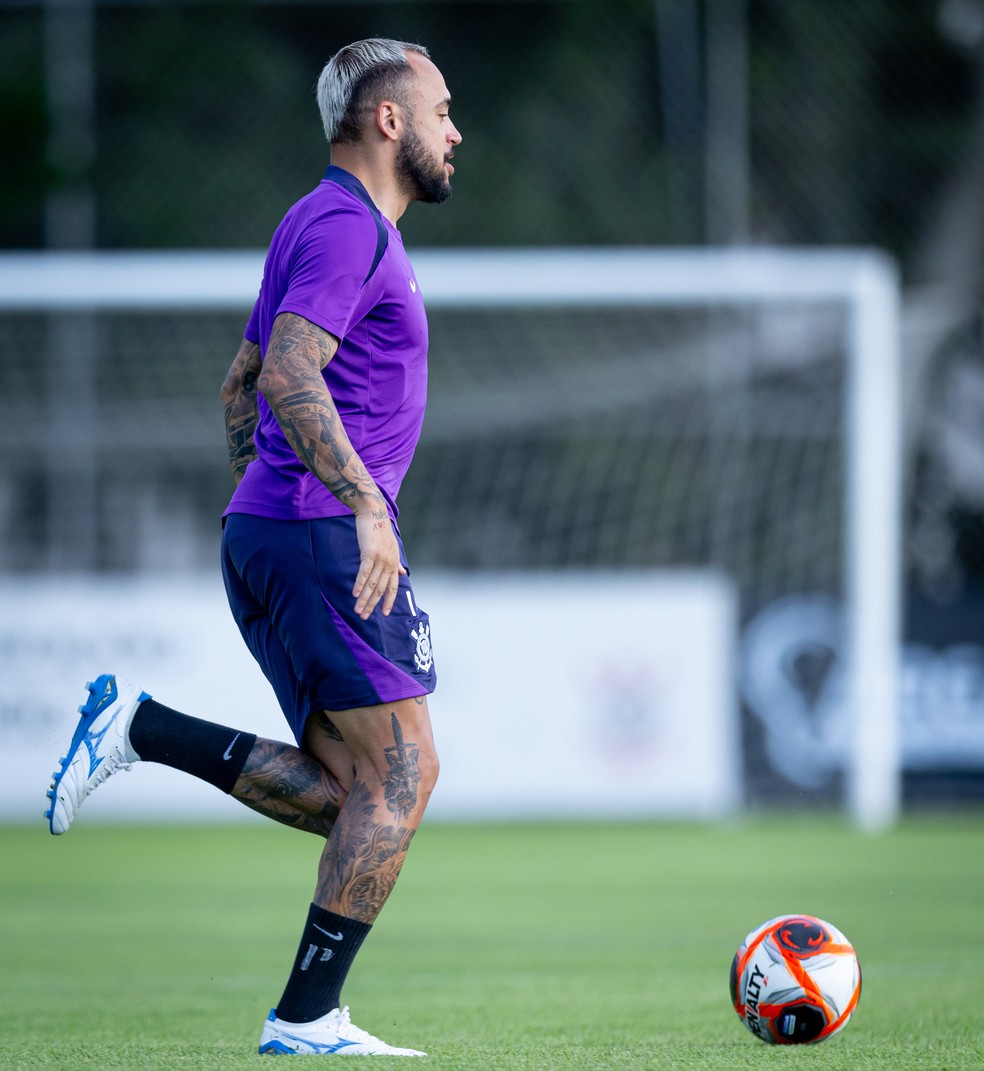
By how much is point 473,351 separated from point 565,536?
2.27m

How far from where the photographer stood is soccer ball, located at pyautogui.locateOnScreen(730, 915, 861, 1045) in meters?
4.20

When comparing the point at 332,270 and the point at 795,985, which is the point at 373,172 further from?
the point at 795,985

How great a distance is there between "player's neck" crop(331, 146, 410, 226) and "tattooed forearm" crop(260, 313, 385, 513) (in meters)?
0.48

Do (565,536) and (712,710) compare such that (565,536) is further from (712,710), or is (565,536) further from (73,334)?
(73,334)

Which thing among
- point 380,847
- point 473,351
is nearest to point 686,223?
point 473,351

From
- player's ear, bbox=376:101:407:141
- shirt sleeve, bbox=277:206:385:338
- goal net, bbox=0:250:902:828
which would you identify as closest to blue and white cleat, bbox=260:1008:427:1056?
shirt sleeve, bbox=277:206:385:338

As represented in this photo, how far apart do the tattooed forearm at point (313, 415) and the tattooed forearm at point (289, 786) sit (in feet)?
2.24

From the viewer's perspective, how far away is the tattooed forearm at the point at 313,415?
12.7 ft

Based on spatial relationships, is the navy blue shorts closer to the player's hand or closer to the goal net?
the player's hand

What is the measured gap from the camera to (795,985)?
4.20 meters

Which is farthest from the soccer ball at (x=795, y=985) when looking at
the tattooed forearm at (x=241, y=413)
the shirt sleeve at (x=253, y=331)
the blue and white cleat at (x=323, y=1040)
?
the shirt sleeve at (x=253, y=331)

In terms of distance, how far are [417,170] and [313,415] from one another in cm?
75

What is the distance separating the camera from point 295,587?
4012 millimetres

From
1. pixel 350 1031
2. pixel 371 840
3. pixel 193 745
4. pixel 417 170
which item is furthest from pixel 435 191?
pixel 350 1031
